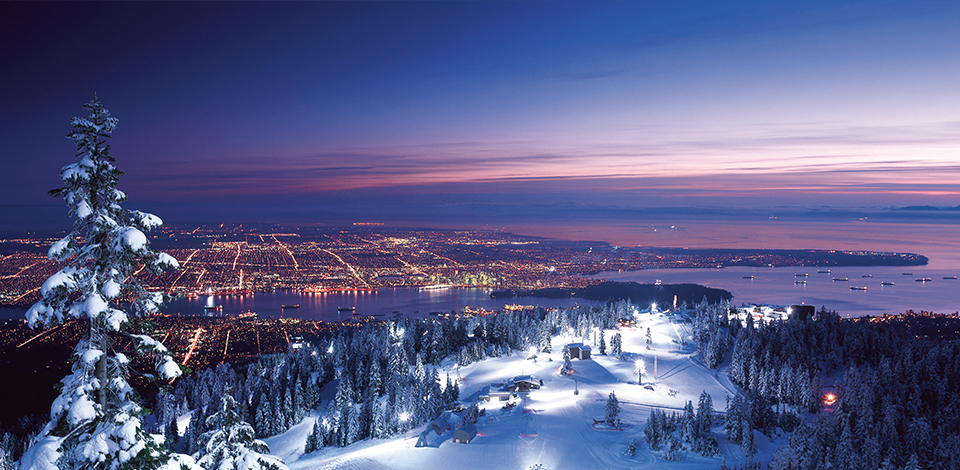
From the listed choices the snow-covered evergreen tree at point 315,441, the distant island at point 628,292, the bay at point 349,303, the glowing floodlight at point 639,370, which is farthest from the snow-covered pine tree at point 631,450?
the distant island at point 628,292

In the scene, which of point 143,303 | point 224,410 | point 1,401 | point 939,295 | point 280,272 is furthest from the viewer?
point 280,272

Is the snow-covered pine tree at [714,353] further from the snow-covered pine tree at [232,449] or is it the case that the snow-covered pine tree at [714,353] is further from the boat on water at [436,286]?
the boat on water at [436,286]

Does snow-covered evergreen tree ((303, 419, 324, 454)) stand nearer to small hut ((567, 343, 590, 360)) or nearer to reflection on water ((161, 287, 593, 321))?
small hut ((567, 343, 590, 360))

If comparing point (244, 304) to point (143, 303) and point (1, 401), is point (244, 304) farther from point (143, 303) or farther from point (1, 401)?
point (143, 303)

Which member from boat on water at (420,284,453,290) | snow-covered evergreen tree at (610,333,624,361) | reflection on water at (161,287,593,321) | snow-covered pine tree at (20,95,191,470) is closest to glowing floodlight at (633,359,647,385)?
snow-covered evergreen tree at (610,333,624,361)

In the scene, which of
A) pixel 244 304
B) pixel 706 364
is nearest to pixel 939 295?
pixel 706 364
